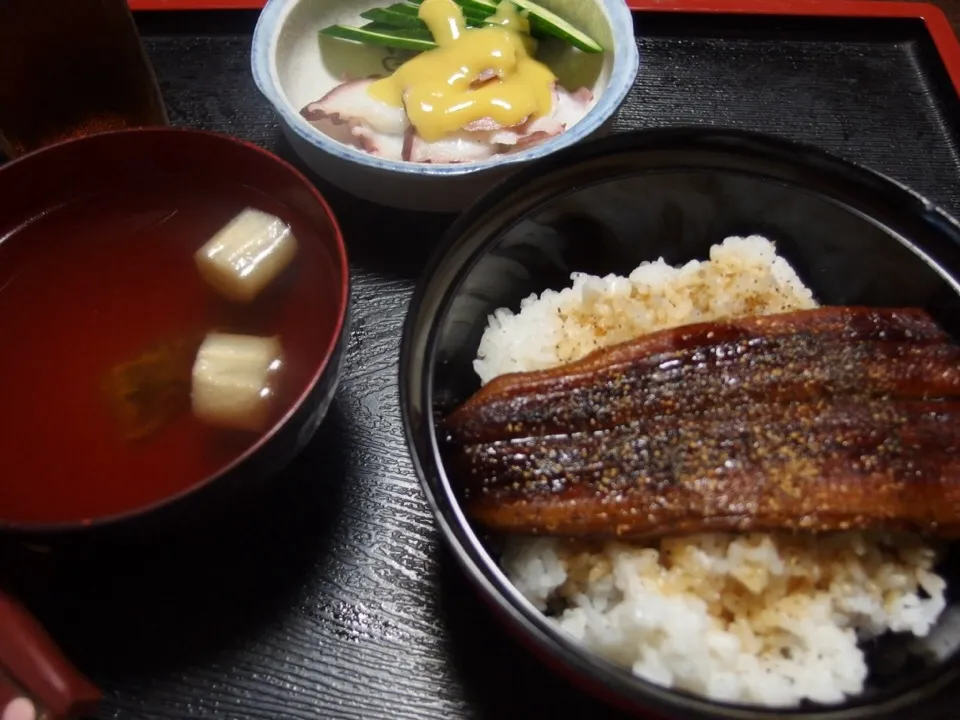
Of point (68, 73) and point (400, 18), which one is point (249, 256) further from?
point (400, 18)

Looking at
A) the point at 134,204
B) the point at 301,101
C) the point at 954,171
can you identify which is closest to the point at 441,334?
the point at 134,204

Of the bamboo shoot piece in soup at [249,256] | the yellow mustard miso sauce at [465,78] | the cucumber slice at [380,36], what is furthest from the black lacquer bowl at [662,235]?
the cucumber slice at [380,36]

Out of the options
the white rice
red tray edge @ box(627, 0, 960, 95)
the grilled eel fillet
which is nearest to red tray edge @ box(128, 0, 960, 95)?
red tray edge @ box(627, 0, 960, 95)

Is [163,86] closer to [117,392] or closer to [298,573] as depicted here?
[117,392]

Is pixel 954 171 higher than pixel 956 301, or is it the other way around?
pixel 956 301

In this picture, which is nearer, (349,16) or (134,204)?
(134,204)

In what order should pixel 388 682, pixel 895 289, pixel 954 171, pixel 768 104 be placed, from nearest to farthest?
1. pixel 388 682
2. pixel 895 289
3. pixel 954 171
4. pixel 768 104

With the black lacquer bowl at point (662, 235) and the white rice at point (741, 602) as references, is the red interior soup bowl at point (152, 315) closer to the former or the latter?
the black lacquer bowl at point (662, 235)
